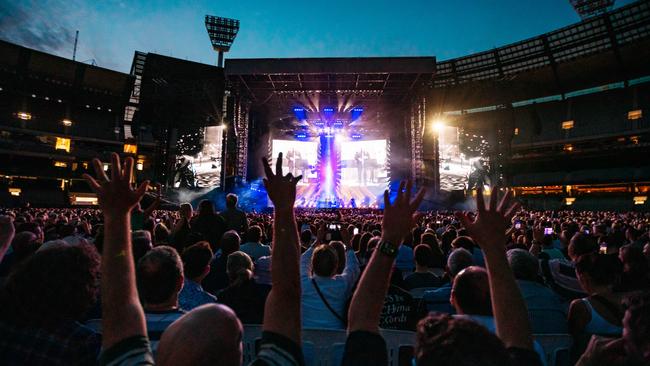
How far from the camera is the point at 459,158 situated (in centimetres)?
4756

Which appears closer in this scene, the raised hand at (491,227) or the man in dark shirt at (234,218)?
the raised hand at (491,227)

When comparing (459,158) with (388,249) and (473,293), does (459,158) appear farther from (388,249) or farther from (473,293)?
(388,249)

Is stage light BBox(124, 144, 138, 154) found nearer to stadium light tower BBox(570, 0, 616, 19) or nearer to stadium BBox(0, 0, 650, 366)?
stadium BBox(0, 0, 650, 366)

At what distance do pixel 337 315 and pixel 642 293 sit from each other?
2.38 metres

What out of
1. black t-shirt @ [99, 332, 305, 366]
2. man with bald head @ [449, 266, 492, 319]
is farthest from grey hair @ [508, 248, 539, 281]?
black t-shirt @ [99, 332, 305, 366]

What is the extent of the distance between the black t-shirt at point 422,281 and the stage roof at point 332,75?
2738cm

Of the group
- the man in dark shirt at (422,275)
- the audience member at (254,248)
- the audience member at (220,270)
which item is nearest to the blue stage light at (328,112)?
the audience member at (254,248)

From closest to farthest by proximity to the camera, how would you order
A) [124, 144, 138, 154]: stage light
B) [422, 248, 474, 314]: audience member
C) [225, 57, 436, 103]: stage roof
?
[422, 248, 474, 314]: audience member
[124, 144, 138, 154]: stage light
[225, 57, 436, 103]: stage roof

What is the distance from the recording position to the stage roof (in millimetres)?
30031

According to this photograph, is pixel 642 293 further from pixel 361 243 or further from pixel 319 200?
pixel 319 200

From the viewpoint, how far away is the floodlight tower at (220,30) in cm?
5397

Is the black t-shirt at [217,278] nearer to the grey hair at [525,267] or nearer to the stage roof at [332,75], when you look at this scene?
the grey hair at [525,267]

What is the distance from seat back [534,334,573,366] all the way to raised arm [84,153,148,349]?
3006mm

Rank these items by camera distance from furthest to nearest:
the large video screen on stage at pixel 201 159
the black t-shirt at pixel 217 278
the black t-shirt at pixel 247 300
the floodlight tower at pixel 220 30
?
the floodlight tower at pixel 220 30 < the large video screen on stage at pixel 201 159 < the black t-shirt at pixel 217 278 < the black t-shirt at pixel 247 300
